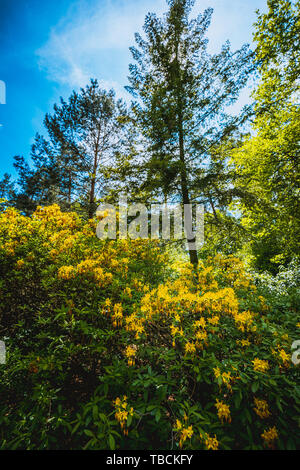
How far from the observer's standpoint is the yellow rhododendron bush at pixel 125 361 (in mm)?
1271

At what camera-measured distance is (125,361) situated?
1.78 metres

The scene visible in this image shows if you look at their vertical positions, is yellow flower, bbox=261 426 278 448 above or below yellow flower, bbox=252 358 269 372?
below

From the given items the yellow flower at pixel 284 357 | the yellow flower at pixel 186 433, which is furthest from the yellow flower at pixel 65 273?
the yellow flower at pixel 284 357

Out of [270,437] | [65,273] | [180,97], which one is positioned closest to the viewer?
[270,437]

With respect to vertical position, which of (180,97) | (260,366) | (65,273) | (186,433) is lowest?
(186,433)

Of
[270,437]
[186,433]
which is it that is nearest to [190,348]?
[186,433]

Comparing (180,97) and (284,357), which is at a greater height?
(180,97)

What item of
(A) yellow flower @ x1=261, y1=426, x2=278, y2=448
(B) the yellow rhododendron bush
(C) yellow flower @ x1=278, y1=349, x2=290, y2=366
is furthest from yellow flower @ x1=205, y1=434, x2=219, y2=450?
(C) yellow flower @ x1=278, y1=349, x2=290, y2=366

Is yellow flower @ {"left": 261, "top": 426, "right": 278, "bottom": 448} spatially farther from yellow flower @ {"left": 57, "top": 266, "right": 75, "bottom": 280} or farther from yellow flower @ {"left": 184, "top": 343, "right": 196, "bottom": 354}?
yellow flower @ {"left": 57, "top": 266, "right": 75, "bottom": 280}

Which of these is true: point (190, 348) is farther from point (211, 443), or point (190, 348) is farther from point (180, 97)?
point (180, 97)

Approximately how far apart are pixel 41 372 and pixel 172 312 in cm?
144

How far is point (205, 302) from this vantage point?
2.12 metres

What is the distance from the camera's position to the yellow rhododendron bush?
1.27m
